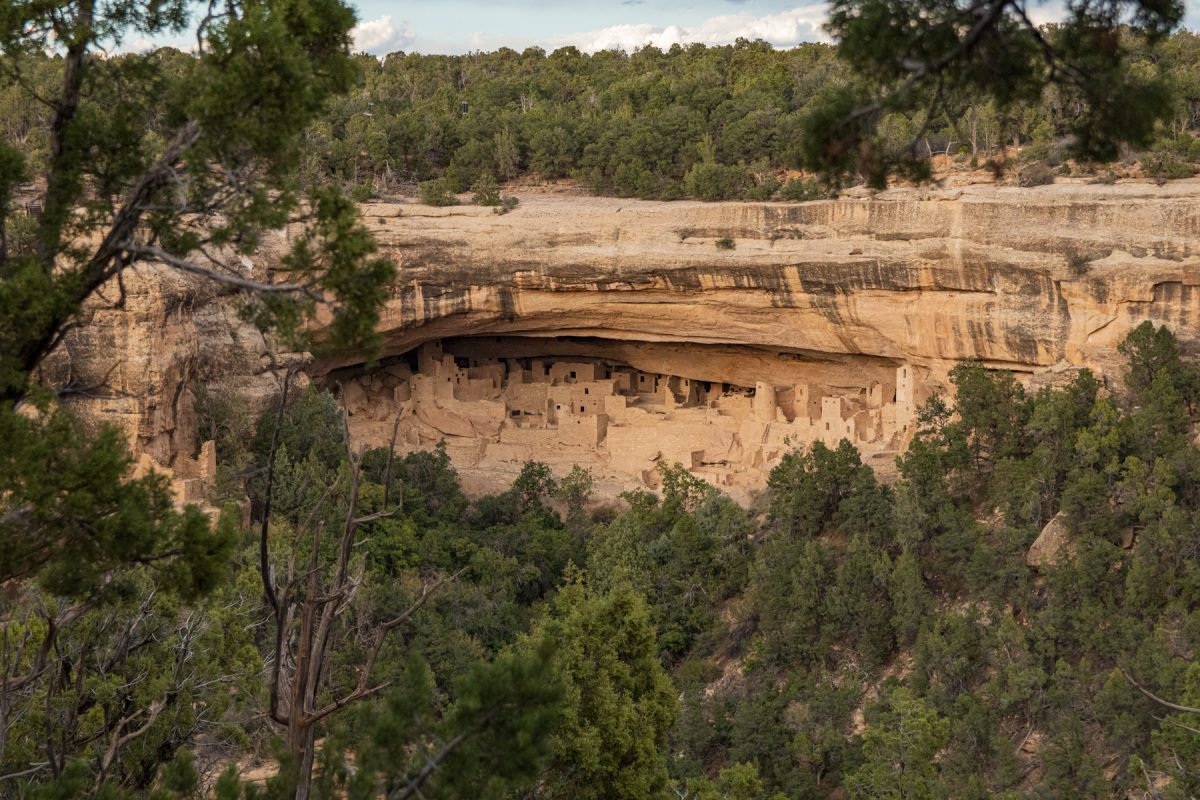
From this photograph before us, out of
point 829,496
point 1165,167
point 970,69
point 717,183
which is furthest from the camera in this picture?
point 717,183

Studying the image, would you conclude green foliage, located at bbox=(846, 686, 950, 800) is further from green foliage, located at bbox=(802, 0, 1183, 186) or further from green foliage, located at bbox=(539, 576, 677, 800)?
green foliage, located at bbox=(802, 0, 1183, 186)

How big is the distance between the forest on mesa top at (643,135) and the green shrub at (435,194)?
5 cm

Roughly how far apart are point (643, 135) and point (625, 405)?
4.46m

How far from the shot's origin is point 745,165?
77.3ft

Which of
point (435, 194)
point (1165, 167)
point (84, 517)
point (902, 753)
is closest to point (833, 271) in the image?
point (1165, 167)

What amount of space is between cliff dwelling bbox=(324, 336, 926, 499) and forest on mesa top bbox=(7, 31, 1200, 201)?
3.03 meters

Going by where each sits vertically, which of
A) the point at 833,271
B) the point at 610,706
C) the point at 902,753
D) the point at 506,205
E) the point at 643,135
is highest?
the point at 643,135

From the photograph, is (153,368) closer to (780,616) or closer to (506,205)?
(506,205)

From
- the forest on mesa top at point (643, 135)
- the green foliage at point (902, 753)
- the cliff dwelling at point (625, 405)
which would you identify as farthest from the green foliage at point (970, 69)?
the cliff dwelling at point (625, 405)

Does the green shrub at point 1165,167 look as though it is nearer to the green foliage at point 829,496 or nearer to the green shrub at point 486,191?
the green foliage at point 829,496

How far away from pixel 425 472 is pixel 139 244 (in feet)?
A: 56.6

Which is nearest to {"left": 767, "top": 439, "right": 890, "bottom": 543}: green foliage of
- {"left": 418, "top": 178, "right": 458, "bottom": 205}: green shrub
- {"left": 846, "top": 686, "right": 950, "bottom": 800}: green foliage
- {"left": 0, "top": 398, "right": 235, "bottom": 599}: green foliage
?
{"left": 846, "top": 686, "right": 950, "bottom": 800}: green foliage

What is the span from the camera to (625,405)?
24.5 meters

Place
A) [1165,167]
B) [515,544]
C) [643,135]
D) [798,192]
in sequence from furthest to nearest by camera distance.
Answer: [643,135], [515,544], [798,192], [1165,167]
